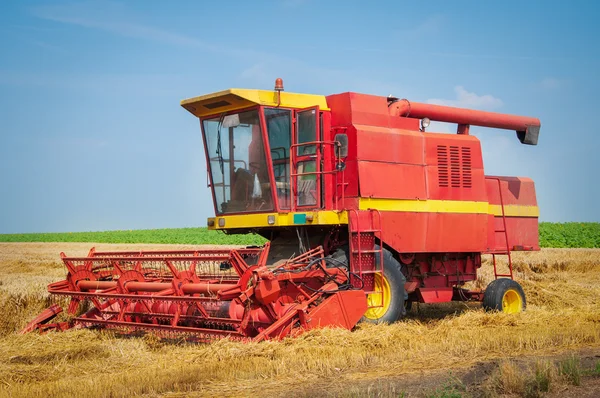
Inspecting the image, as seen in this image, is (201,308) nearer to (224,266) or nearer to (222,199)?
(224,266)

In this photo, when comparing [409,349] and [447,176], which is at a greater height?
[447,176]

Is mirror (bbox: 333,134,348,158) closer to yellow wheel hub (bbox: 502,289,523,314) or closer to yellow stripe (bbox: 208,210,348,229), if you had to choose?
yellow stripe (bbox: 208,210,348,229)

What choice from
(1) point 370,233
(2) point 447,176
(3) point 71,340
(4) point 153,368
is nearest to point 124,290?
(3) point 71,340

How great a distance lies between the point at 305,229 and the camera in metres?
9.52

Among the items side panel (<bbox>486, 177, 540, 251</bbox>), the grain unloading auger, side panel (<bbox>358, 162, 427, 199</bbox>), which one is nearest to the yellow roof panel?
side panel (<bbox>358, 162, 427, 199</bbox>)

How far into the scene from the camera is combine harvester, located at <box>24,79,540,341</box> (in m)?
8.19

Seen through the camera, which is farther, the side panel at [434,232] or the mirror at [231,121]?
the side panel at [434,232]

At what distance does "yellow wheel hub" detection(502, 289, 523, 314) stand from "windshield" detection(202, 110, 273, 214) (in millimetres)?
4105

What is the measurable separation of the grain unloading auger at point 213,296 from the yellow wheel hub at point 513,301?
328cm

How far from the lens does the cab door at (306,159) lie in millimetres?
9258

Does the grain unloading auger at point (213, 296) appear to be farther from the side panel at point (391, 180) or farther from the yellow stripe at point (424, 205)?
the side panel at point (391, 180)

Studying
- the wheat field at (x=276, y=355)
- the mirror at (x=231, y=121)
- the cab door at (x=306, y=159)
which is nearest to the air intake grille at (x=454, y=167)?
the wheat field at (x=276, y=355)

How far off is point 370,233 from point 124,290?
10.3 ft

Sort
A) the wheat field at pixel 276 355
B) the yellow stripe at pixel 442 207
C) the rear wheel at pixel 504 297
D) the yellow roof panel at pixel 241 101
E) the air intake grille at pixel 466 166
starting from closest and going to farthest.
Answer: the wheat field at pixel 276 355 → the yellow roof panel at pixel 241 101 → the yellow stripe at pixel 442 207 → the rear wheel at pixel 504 297 → the air intake grille at pixel 466 166
